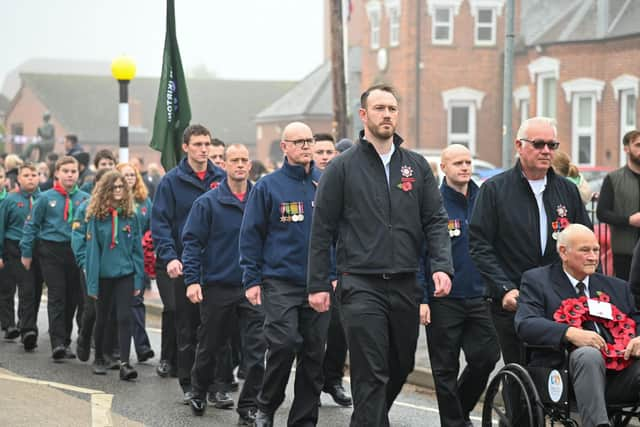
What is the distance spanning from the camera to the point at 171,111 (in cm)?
1309

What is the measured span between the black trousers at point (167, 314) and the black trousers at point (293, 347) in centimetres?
258

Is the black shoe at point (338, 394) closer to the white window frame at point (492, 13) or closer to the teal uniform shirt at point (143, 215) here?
the teal uniform shirt at point (143, 215)

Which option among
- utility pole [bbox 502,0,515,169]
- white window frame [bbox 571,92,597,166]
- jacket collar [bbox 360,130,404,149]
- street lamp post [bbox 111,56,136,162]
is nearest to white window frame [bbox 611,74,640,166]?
white window frame [bbox 571,92,597,166]

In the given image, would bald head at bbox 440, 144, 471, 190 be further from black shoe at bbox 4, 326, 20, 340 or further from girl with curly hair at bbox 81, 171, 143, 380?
black shoe at bbox 4, 326, 20, 340

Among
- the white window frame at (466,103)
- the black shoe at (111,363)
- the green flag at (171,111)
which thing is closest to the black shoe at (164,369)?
the black shoe at (111,363)

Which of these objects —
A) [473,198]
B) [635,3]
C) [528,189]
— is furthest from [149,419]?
[635,3]

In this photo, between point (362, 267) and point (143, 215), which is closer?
point (362, 267)

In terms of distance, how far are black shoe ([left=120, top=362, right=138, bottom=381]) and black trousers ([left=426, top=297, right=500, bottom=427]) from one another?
3.54 metres

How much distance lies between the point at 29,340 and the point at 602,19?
1000 inches

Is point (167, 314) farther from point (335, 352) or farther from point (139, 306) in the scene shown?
point (335, 352)

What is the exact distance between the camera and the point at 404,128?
4206cm

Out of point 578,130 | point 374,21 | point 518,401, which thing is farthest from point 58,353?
point 374,21

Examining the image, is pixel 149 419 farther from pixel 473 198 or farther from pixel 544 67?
pixel 544 67

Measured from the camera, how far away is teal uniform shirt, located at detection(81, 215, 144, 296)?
1115 cm
